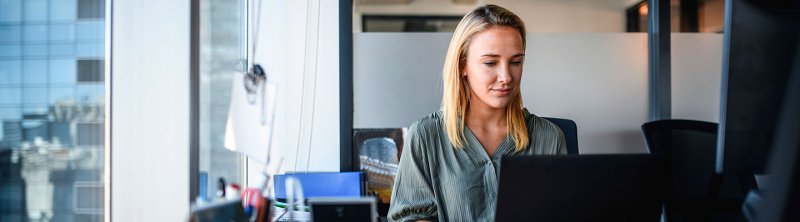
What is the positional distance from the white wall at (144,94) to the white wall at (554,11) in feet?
6.07

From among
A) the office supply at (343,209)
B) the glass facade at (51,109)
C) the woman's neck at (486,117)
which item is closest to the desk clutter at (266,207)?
the office supply at (343,209)

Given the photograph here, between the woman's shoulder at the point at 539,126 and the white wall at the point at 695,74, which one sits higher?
the white wall at the point at 695,74

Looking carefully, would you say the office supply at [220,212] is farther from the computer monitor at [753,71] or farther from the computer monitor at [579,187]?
the computer monitor at [753,71]

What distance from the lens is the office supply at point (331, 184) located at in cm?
215

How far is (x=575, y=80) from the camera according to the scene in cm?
282

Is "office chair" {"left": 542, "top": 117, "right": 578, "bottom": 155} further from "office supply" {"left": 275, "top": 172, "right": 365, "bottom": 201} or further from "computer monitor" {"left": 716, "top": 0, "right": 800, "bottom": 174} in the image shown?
"computer monitor" {"left": 716, "top": 0, "right": 800, "bottom": 174}

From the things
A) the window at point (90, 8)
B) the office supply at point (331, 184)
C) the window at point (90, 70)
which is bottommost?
the office supply at point (331, 184)

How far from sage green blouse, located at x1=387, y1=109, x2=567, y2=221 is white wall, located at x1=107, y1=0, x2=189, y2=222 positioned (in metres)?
0.60

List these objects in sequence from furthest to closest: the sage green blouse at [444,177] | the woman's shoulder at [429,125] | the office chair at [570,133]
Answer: the office chair at [570,133] → the woman's shoulder at [429,125] → the sage green blouse at [444,177]

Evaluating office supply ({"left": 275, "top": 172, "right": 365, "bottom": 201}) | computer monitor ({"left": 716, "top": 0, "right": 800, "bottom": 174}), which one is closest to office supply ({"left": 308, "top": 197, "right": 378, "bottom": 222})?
computer monitor ({"left": 716, "top": 0, "right": 800, "bottom": 174})

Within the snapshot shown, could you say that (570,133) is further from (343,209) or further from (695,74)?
(695,74)

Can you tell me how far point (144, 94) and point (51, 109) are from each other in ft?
0.57

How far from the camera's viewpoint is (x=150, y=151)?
3.05 feet

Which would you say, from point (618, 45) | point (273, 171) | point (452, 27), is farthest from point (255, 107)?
point (618, 45)
